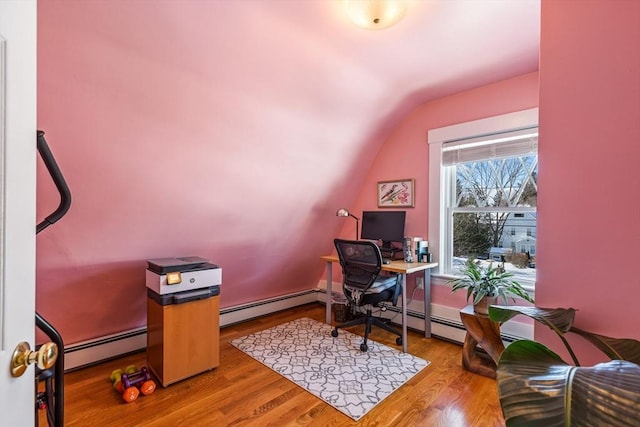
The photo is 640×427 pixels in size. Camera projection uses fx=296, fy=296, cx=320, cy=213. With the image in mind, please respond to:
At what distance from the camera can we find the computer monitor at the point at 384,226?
119 inches

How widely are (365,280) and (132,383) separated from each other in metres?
1.90

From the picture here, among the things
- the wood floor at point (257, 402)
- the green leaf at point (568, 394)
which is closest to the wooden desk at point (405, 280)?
the wood floor at point (257, 402)

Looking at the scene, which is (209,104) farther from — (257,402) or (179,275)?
(257,402)

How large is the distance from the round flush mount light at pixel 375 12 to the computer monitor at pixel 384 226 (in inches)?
72.9

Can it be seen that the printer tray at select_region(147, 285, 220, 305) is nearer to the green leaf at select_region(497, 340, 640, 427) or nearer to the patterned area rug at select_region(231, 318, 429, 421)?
the patterned area rug at select_region(231, 318, 429, 421)

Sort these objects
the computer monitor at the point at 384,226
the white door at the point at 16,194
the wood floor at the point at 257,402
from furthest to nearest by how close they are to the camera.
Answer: the computer monitor at the point at 384,226 < the wood floor at the point at 257,402 < the white door at the point at 16,194

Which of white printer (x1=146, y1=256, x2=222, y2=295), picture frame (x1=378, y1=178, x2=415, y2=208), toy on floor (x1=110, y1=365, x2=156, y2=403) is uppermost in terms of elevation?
picture frame (x1=378, y1=178, x2=415, y2=208)

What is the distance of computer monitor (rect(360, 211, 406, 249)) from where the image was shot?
9.90ft

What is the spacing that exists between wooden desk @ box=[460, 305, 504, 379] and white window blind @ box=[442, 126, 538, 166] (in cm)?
133

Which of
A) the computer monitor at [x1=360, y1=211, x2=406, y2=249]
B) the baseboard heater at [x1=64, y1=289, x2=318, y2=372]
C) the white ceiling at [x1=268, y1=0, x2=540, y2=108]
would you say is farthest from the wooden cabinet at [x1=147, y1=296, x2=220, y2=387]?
the white ceiling at [x1=268, y1=0, x2=540, y2=108]

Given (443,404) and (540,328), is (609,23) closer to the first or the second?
(540,328)

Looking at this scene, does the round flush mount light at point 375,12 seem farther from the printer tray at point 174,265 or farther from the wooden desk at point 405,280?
the printer tray at point 174,265

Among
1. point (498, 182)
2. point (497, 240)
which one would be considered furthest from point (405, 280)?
point (498, 182)

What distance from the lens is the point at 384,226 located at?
3.12 meters
